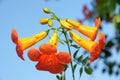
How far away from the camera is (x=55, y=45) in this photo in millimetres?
2672

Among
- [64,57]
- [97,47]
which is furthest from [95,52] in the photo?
[64,57]

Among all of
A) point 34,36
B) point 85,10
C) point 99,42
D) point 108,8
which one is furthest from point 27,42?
point 85,10

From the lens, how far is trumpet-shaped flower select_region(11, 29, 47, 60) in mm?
2602

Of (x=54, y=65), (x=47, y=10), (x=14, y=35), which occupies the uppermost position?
(x=47, y=10)

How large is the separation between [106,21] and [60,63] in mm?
6479

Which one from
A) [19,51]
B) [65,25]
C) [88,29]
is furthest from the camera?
[88,29]

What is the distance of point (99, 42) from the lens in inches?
101

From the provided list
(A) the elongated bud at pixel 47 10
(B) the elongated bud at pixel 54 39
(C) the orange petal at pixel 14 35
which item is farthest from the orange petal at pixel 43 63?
(A) the elongated bud at pixel 47 10

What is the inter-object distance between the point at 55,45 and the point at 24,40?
0.94 feet

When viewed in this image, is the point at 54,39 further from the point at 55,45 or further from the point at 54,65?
the point at 54,65

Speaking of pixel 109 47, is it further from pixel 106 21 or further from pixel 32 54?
pixel 32 54

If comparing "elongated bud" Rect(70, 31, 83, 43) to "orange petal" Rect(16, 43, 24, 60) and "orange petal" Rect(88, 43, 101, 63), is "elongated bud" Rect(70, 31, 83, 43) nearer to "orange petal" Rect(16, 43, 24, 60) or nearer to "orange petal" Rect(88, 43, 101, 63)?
"orange petal" Rect(88, 43, 101, 63)

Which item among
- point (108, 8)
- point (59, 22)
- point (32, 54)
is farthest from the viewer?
point (108, 8)

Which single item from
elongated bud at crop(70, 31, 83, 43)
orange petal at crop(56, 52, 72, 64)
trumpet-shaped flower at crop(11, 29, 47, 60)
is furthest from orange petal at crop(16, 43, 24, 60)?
elongated bud at crop(70, 31, 83, 43)
